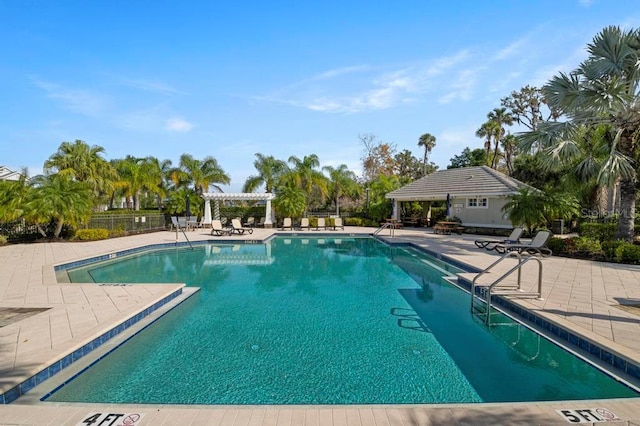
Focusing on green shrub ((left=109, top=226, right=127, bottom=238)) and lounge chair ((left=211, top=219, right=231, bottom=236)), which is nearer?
green shrub ((left=109, top=226, right=127, bottom=238))

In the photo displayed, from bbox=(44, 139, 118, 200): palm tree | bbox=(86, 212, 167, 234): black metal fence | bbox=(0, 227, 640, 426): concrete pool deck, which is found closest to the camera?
bbox=(0, 227, 640, 426): concrete pool deck

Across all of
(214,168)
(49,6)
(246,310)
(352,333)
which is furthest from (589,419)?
(214,168)

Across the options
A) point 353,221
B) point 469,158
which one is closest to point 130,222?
point 353,221

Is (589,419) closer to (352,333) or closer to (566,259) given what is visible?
(352,333)

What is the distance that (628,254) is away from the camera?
9477 mm

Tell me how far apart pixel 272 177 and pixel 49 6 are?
17207 millimetres

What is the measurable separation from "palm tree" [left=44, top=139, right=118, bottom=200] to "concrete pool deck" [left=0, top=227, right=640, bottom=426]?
14.1 m

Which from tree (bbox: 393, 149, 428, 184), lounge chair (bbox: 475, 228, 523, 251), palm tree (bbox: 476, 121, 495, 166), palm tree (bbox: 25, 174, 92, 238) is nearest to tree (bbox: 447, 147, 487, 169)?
palm tree (bbox: 476, 121, 495, 166)

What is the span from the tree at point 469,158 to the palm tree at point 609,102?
26.8 m

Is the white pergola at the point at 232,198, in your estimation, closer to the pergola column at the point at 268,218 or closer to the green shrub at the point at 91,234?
the pergola column at the point at 268,218

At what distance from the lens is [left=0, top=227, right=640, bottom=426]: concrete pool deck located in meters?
2.68

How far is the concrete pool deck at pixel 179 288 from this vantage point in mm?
2680

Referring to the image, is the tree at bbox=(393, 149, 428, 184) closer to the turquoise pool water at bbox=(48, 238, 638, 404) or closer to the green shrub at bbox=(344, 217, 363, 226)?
the green shrub at bbox=(344, 217, 363, 226)

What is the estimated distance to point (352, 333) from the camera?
204 inches
